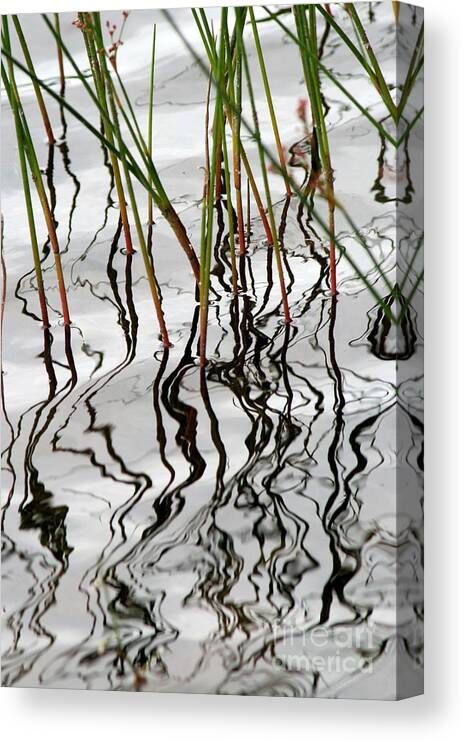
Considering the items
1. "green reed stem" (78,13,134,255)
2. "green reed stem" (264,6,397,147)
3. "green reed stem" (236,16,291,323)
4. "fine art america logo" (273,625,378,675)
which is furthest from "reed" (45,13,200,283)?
"fine art america logo" (273,625,378,675)

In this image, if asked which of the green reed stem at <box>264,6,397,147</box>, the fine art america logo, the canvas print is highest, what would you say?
the green reed stem at <box>264,6,397,147</box>

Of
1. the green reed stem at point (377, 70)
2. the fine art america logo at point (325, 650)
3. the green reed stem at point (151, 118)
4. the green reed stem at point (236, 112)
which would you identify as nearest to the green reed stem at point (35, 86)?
the green reed stem at point (151, 118)

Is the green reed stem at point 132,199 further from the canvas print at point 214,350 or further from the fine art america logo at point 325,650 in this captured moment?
the fine art america logo at point 325,650

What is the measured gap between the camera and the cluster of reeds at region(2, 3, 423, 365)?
133 cm

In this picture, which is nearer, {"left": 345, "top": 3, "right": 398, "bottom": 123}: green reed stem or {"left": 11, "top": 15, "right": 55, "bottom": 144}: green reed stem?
{"left": 345, "top": 3, "right": 398, "bottom": 123}: green reed stem

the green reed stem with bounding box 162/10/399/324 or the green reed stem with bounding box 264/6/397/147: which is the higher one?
the green reed stem with bounding box 264/6/397/147

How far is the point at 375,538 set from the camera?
4.34ft

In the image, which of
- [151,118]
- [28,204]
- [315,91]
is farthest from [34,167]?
[315,91]

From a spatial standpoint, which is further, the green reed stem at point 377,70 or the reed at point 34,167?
the reed at point 34,167

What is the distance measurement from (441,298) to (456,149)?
0.18m

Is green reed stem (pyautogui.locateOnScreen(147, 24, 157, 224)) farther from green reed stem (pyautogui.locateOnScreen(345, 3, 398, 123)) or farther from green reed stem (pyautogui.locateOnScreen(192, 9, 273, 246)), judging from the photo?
green reed stem (pyautogui.locateOnScreen(345, 3, 398, 123))

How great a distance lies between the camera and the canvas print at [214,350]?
4.35 feet

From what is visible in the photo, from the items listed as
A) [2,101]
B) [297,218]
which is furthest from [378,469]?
[2,101]

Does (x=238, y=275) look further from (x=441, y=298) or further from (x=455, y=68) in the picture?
(x=455, y=68)
